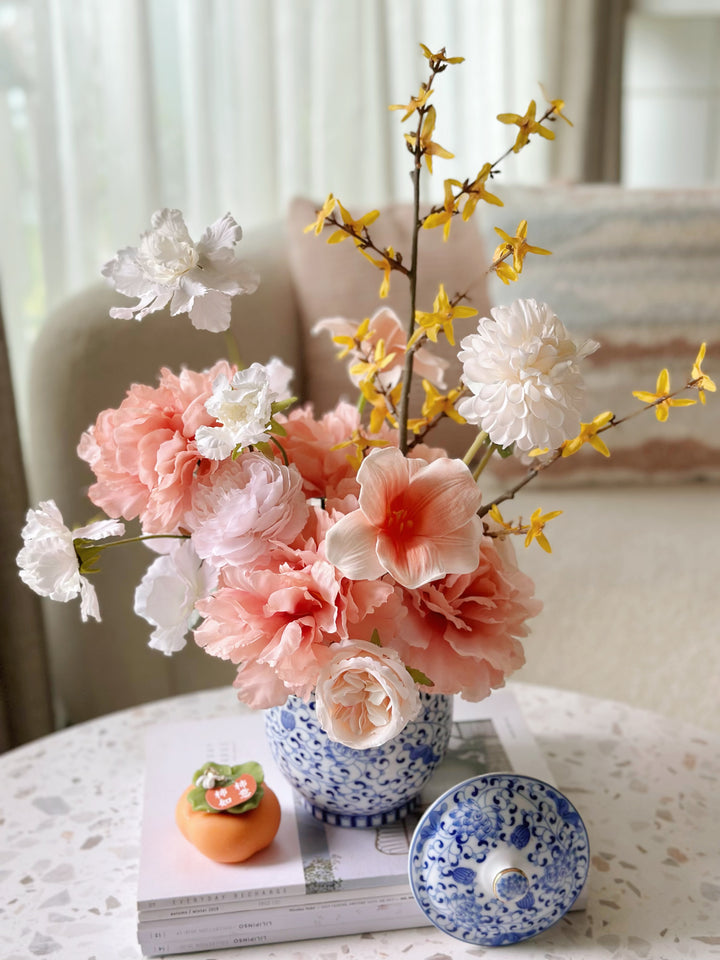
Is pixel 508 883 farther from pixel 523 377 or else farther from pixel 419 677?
pixel 523 377

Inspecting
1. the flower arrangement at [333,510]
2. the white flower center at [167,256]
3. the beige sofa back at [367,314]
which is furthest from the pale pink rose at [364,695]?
the beige sofa back at [367,314]

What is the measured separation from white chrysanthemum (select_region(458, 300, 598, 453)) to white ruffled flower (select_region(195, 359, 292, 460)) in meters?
0.12

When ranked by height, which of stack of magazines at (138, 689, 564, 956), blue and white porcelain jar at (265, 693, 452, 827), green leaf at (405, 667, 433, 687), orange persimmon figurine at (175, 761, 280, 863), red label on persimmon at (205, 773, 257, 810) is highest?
green leaf at (405, 667, 433, 687)

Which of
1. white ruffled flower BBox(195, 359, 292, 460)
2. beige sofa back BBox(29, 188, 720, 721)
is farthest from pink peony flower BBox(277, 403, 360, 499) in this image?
beige sofa back BBox(29, 188, 720, 721)

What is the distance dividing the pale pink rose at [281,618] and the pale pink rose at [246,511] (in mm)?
15

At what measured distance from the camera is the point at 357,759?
70 cm

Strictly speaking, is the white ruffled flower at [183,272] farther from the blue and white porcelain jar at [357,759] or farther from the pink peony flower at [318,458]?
the blue and white porcelain jar at [357,759]

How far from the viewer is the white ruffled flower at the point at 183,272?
0.61m

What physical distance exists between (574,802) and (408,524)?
38 cm

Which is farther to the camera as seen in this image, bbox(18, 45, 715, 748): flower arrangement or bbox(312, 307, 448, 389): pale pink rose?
bbox(312, 307, 448, 389): pale pink rose

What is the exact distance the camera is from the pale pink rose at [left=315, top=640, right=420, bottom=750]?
59 centimetres

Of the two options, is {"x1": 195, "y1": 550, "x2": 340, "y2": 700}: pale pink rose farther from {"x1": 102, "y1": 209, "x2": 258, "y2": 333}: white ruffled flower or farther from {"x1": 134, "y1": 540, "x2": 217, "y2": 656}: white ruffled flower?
{"x1": 102, "y1": 209, "x2": 258, "y2": 333}: white ruffled flower

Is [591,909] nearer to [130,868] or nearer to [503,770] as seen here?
[503,770]

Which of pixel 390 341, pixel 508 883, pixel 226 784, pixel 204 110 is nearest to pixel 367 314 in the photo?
pixel 204 110
